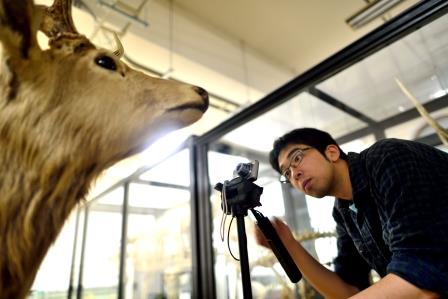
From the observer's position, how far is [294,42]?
2.56 metres

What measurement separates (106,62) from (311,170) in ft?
2.13

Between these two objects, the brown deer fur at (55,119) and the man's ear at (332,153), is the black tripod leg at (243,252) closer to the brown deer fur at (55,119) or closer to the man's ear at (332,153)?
the brown deer fur at (55,119)

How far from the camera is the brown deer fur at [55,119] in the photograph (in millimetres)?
444

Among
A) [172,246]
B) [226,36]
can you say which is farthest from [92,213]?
[226,36]

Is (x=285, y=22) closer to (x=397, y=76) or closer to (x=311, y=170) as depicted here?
(x=397, y=76)

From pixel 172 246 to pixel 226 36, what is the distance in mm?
1666

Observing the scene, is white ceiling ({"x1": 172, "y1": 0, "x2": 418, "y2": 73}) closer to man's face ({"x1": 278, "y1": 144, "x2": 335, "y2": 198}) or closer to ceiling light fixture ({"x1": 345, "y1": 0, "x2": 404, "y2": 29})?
ceiling light fixture ({"x1": 345, "y1": 0, "x2": 404, "y2": 29})

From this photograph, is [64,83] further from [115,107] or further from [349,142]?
[349,142]

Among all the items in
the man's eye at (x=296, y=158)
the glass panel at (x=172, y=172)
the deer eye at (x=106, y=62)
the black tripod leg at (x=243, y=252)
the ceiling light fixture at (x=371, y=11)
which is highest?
the ceiling light fixture at (x=371, y=11)

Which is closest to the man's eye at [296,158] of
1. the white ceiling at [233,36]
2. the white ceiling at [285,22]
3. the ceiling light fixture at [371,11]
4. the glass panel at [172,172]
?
the white ceiling at [233,36]

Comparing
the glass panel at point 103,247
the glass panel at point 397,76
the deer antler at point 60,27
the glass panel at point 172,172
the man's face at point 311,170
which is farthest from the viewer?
the glass panel at point 103,247

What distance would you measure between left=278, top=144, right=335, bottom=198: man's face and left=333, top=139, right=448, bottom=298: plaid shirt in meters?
0.09

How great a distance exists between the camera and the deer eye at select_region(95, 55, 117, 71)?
59 cm

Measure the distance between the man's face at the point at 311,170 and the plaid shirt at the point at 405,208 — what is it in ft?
0.29
